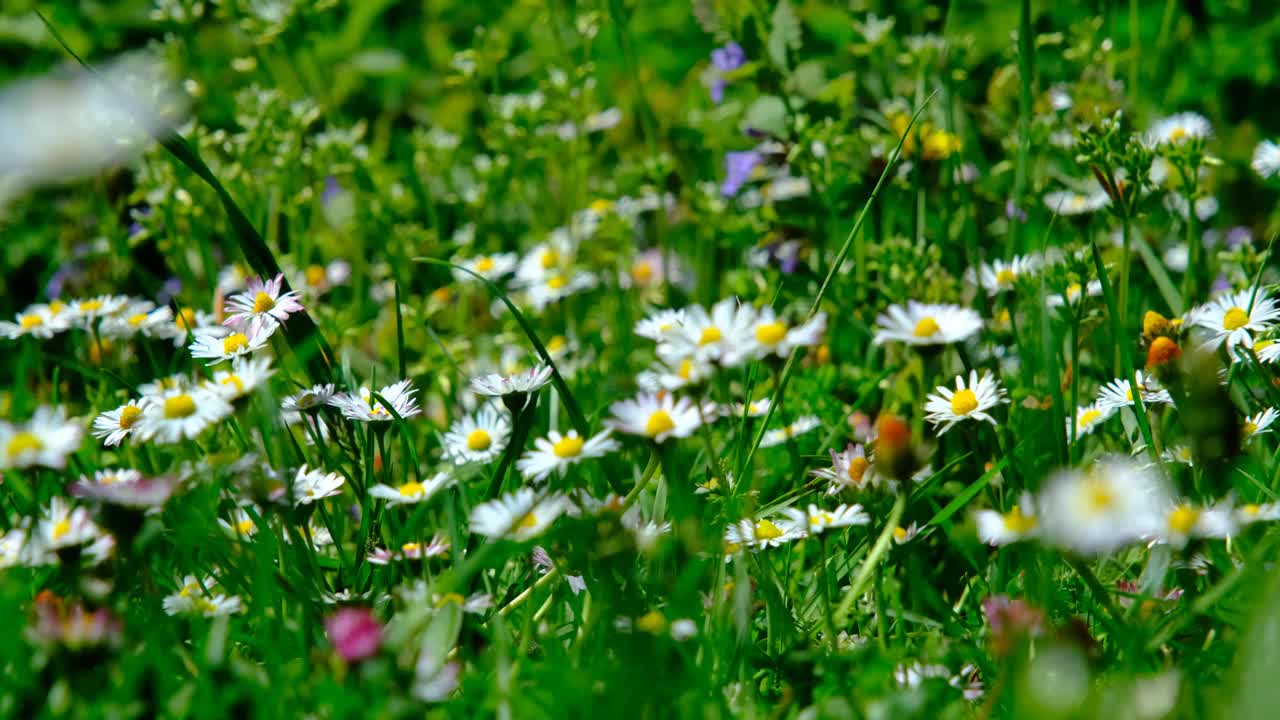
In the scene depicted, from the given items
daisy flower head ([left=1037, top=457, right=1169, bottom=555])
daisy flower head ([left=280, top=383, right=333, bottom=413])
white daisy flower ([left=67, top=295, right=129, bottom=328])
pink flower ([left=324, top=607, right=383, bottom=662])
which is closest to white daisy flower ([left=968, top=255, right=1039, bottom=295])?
daisy flower head ([left=1037, top=457, right=1169, bottom=555])

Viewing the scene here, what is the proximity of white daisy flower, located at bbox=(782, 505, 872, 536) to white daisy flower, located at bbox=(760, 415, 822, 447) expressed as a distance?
0.39m

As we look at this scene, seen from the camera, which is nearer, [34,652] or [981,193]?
[34,652]

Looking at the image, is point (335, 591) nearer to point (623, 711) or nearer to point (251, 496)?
point (251, 496)

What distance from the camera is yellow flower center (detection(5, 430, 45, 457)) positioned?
1052mm

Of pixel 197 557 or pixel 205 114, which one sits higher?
pixel 205 114

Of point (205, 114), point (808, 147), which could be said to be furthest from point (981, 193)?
point (205, 114)

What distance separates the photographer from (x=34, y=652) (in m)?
1.04

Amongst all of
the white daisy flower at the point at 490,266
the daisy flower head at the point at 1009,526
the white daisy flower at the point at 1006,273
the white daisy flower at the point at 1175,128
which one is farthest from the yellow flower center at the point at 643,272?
the daisy flower head at the point at 1009,526

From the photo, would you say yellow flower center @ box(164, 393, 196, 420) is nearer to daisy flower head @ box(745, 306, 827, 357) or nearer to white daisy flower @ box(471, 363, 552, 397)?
white daisy flower @ box(471, 363, 552, 397)

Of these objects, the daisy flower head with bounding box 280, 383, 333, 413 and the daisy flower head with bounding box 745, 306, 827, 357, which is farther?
the daisy flower head with bounding box 280, 383, 333, 413

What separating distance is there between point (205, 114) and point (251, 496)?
2.86 m

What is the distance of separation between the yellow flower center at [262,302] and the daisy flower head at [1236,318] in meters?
1.25

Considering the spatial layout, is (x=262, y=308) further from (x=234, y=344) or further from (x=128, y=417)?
(x=128, y=417)

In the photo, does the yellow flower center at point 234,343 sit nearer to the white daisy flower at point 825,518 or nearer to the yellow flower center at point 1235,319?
the white daisy flower at point 825,518
